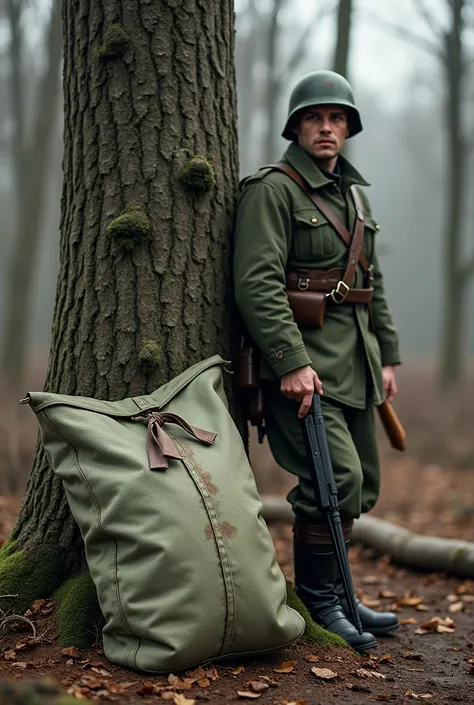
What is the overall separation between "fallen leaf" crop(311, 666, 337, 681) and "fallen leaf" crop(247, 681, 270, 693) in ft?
0.90

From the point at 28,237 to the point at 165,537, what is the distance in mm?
10712

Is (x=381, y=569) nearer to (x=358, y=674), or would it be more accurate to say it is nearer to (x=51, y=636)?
(x=358, y=674)

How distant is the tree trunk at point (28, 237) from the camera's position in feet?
40.2

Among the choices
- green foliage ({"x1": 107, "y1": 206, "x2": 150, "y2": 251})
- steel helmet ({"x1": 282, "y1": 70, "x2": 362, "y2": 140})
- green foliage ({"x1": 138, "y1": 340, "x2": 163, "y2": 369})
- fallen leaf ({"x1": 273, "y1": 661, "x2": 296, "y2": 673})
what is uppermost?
steel helmet ({"x1": 282, "y1": 70, "x2": 362, "y2": 140})

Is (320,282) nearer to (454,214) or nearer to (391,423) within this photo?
(391,423)

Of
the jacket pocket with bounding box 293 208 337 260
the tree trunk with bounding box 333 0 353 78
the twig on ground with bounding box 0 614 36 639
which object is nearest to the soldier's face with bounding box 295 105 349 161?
the jacket pocket with bounding box 293 208 337 260

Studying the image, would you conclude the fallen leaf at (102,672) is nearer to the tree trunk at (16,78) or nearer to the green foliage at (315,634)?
the green foliage at (315,634)

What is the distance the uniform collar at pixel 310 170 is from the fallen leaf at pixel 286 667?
222 centimetres

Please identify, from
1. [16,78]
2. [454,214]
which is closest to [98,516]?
[454,214]

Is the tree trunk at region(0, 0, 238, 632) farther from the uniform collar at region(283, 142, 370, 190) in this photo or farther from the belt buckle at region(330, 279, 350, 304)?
the belt buckle at region(330, 279, 350, 304)

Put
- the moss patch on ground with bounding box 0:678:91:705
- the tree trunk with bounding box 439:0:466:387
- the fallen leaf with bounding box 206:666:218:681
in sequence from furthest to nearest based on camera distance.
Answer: the tree trunk with bounding box 439:0:466:387 → the fallen leaf with bounding box 206:666:218:681 → the moss patch on ground with bounding box 0:678:91:705

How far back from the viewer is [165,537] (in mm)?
2818

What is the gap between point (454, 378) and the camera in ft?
47.1

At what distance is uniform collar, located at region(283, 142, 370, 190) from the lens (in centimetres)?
384
